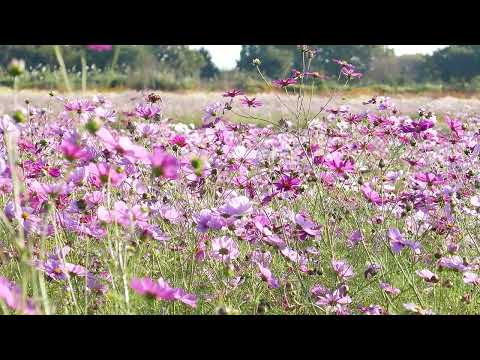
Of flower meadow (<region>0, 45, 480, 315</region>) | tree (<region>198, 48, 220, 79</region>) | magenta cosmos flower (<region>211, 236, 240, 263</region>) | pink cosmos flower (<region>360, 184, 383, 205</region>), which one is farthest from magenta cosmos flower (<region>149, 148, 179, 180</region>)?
tree (<region>198, 48, 220, 79</region>)

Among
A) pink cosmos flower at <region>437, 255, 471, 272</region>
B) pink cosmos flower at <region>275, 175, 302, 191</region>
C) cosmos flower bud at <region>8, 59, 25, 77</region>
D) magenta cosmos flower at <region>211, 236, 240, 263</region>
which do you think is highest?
cosmos flower bud at <region>8, 59, 25, 77</region>

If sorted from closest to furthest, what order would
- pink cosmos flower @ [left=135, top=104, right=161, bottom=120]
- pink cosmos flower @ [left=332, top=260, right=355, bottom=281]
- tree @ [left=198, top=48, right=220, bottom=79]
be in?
pink cosmos flower @ [left=332, top=260, right=355, bottom=281]
pink cosmos flower @ [left=135, top=104, right=161, bottom=120]
tree @ [left=198, top=48, right=220, bottom=79]

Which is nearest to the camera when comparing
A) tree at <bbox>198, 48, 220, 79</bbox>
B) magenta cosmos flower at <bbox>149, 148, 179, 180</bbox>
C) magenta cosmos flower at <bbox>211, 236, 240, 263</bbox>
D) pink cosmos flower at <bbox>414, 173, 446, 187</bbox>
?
magenta cosmos flower at <bbox>149, 148, 179, 180</bbox>

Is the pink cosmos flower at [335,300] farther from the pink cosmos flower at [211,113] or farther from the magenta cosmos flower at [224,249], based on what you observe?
the pink cosmos flower at [211,113]

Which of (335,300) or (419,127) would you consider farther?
(419,127)

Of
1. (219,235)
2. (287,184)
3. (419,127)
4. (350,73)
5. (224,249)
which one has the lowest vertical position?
(219,235)

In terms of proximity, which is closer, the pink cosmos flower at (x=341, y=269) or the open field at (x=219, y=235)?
the open field at (x=219, y=235)

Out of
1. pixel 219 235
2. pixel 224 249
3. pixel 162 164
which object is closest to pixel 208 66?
pixel 219 235

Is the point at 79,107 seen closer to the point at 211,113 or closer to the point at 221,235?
the point at 211,113

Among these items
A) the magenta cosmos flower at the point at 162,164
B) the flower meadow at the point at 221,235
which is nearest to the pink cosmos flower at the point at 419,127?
the flower meadow at the point at 221,235

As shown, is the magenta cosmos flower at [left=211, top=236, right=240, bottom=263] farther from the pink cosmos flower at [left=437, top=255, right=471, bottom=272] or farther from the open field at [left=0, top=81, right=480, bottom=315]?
the pink cosmos flower at [left=437, top=255, right=471, bottom=272]
